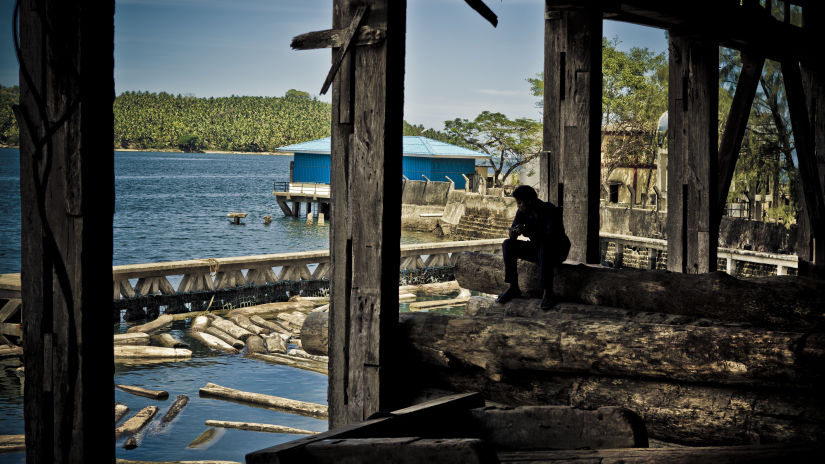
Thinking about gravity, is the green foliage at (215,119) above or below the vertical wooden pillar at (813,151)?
above

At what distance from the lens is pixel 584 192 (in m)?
7.08

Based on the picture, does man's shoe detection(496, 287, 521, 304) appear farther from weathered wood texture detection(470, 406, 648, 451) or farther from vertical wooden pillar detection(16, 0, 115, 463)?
vertical wooden pillar detection(16, 0, 115, 463)

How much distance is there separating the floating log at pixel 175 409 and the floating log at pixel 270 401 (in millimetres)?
419

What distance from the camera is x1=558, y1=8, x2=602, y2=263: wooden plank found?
23.0 ft

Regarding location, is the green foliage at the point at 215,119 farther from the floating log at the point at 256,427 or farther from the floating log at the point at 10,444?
the floating log at the point at 10,444

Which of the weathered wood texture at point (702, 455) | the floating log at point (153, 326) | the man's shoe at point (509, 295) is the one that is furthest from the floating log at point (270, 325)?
the weathered wood texture at point (702, 455)

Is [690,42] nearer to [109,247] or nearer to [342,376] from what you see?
[342,376]

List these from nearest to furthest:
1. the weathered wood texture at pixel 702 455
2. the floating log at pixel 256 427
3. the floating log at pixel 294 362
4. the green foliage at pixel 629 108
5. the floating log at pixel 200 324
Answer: the weathered wood texture at pixel 702 455
the floating log at pixel 256 427
the floating log at pixel 294 362
the floating log at pixel 200 324
the green foliage at pixel 629 108

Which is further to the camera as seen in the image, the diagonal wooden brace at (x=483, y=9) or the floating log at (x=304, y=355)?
the floating log at (x=304, y=355)

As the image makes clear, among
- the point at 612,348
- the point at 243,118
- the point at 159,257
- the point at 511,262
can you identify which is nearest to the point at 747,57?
the point at 511,262

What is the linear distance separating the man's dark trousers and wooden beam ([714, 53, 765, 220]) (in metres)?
3.72

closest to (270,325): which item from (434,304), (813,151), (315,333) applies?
(434,304)

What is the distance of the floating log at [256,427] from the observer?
11648 millimetres

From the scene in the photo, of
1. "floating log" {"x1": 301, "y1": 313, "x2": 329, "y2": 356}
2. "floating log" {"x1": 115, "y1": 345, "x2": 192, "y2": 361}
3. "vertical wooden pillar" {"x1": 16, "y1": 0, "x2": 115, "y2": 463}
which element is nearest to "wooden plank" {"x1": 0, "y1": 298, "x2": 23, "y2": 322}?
"floating log" {"x1": 115, "y1": 345, "x2": 192, "y2": 361}
